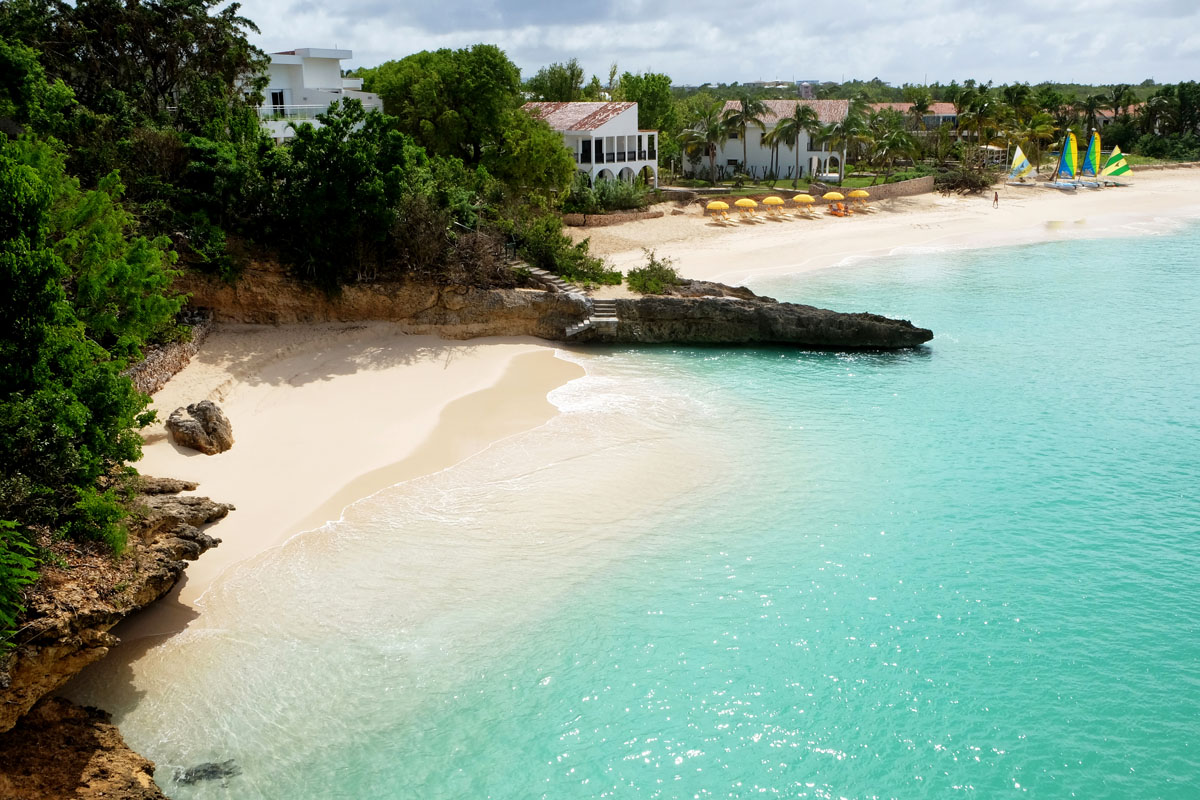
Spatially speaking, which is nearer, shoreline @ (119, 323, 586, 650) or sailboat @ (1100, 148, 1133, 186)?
shoreline @ (119, 323, 586, 650)

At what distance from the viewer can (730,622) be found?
55.7ft

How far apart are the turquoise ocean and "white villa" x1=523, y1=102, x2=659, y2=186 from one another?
3522 cm

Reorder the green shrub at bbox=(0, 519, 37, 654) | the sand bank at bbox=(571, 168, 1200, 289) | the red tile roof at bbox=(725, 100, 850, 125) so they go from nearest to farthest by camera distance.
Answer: the green shrub at bbox=(0, 519, 37, 654) → the sand bank at bbox=(571, 168, 1200, 289) → the red tile roof at bbox=(725, 100, 850, 125)

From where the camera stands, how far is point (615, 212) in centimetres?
5406

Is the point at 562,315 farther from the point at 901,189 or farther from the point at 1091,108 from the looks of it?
the point at 1091,108

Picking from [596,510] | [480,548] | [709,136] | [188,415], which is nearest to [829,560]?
[596,510]

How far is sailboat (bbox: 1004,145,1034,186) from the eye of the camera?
250 feet

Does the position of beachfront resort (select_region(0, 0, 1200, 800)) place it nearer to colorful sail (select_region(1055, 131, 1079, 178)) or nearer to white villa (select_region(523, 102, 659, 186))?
white villa (select_region(523, 102, 659, 186))

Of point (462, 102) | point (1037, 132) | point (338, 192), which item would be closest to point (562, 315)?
point (338, 192)

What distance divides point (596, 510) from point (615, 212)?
3585cm

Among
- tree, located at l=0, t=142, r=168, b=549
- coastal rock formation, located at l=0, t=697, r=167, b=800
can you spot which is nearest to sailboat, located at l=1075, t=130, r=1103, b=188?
tree, located at l=0, t=142, r=168, b=549

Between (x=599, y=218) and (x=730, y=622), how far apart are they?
126 feet

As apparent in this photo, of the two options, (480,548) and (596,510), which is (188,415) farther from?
(596,510)

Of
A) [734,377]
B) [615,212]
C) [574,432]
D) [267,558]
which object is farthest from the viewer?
[615,212]
